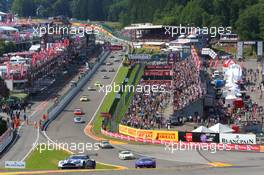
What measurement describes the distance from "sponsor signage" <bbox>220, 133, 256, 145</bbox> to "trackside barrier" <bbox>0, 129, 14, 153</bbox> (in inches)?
558

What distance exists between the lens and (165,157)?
45.2 metres

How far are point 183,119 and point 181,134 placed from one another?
28.9 feet

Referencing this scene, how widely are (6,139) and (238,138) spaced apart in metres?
15.3

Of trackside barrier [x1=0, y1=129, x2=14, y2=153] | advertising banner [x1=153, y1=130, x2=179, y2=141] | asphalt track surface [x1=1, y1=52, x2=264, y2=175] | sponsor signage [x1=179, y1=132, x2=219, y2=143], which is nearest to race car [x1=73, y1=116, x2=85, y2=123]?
asphalt track surface [x1=1, y1=52, x2=264, y2=175]

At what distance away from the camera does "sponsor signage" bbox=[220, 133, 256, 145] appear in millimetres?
48566

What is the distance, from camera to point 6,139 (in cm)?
4997

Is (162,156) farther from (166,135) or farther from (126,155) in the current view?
(166,135)

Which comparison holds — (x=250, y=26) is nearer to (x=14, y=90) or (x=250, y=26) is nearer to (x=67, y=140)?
(x=14, y=90)

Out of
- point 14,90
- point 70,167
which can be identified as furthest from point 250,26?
point 70,167

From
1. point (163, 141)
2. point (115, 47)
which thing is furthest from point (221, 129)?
point (115, 47)

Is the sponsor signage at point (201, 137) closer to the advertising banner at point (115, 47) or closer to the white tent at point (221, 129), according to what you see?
the white tent at point (221, 129)

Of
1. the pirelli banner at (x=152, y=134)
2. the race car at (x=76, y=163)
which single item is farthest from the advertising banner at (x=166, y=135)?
the race car at (x=76, y=163)

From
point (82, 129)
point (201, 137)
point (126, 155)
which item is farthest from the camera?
point (82, 129)

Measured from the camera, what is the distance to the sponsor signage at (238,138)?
48.6 metres
